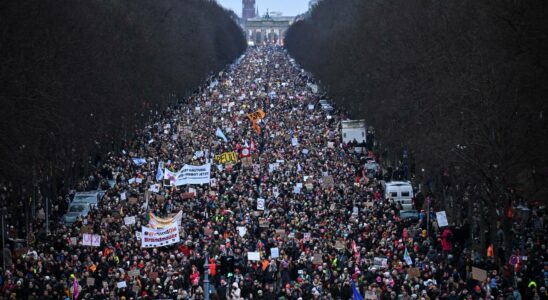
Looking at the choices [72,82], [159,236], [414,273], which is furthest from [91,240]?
[72,82]

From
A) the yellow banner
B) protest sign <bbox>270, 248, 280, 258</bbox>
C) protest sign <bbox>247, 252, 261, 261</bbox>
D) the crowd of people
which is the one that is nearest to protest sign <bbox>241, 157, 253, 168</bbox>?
the crowd of people

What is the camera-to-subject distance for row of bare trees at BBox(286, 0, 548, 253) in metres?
37.0

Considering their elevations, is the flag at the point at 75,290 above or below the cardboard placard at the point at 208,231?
above

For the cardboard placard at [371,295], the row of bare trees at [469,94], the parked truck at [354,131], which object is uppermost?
the row of bare trees at [469,94]

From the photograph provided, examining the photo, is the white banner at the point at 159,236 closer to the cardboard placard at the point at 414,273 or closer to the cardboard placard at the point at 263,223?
the cardboard placard at the point at 263,223

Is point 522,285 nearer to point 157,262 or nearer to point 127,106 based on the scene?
point 157,262

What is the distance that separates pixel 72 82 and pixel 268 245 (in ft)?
57.8

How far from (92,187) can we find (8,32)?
11.6 meters

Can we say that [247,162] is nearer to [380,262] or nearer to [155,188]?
[155,188]

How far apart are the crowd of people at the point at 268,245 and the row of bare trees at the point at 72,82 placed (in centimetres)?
238

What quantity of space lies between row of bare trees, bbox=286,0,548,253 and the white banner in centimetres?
971

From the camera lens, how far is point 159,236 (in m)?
35.8

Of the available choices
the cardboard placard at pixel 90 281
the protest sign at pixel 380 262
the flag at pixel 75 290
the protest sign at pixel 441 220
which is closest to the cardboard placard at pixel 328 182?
the protest sign at pixel 441 220

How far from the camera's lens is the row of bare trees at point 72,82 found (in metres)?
39.2
